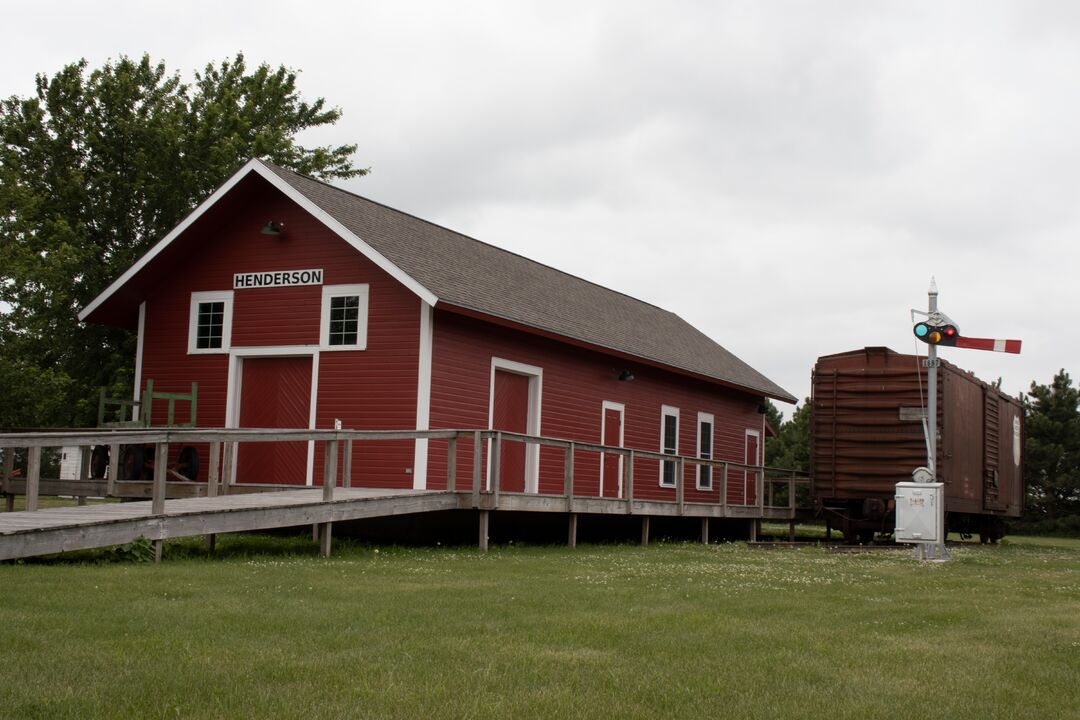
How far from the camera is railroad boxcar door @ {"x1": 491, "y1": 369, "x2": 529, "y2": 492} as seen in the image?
68.2 feet

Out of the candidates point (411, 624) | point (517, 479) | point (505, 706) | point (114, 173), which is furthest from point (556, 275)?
point (505, 706)

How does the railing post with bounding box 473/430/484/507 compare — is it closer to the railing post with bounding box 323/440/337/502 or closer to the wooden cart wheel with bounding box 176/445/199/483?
the railing post with bounding box 323/440/337/502

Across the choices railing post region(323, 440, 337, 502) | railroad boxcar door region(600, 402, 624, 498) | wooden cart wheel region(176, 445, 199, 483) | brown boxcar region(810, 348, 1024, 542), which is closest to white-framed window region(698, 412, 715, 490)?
railroad boxcar door region(600, 402, 624, 498)

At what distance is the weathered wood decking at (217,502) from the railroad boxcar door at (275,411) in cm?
120

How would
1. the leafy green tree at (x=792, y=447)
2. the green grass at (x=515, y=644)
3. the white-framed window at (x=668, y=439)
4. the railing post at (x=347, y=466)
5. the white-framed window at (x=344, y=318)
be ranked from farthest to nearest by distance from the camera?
the leafy green tree at (x=792, y=447) → the white-framed window at (x=668, y=439) → the white-framed window at (x=344, y=318) → the railing post at (x=347, y=466) → the green grass at (x=515, y=644)

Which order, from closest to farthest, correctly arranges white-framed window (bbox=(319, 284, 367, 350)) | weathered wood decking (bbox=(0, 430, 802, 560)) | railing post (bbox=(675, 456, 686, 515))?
weathered wood decking (bbox=(0, 430, 802, 560))
white-framed window (bbox=(319, 284, 367, 350))
railing post (bbox=(675, 456, 686, 515))

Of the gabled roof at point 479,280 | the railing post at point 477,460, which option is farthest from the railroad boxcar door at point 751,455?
the railing post at point 477,460

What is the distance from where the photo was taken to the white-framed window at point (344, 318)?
19.4 metres

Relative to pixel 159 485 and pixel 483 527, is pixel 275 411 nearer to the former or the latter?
pixel 483 527

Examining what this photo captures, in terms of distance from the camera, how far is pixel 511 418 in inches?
835

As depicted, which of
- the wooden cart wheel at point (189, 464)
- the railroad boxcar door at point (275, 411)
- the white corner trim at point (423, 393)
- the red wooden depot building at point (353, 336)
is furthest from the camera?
the wooden cart wheel at point (189, 464)

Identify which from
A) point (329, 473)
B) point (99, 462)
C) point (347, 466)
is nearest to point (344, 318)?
point (347, 466)

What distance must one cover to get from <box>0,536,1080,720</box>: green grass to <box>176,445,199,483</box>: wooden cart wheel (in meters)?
8.20

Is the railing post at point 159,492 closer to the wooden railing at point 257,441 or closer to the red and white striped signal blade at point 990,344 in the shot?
the wooden railing at point 257,441
